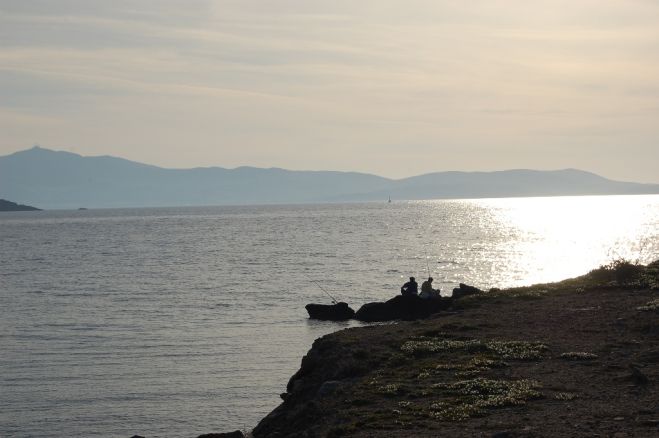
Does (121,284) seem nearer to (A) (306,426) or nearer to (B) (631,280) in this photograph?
(B) (631,280)

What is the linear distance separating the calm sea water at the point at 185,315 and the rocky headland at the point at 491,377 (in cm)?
431

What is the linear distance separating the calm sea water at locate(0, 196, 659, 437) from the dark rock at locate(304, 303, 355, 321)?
1244 mm

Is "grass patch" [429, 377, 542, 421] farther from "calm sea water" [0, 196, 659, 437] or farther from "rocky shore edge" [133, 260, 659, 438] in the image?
"calm sea water" [0, 196, 659, 437]

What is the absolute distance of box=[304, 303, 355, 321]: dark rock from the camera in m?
45.7

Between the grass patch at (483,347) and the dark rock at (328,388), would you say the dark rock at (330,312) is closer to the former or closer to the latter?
the grass patch at (483,347)

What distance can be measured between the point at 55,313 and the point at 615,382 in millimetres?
38379

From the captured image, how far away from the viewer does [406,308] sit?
42375 mm

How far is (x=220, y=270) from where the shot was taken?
8006 cm

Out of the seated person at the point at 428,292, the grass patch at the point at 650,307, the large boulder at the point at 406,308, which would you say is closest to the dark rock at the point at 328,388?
the grass patch at the point at 650,307

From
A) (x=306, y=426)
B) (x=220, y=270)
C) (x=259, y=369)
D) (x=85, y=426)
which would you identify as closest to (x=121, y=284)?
(x=220, y=270)

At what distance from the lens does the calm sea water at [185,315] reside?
2731 centimetres

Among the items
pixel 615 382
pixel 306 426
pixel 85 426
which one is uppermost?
pixel 615 382

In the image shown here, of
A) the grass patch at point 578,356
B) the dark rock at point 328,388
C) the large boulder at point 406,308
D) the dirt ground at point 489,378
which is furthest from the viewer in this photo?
the large boulder at point 406,308

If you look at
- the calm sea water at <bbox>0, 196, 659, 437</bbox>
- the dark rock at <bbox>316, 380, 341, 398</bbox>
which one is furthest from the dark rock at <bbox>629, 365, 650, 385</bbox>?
the calm sea water at <bbox>0, 196, 659, 437</bbox>
